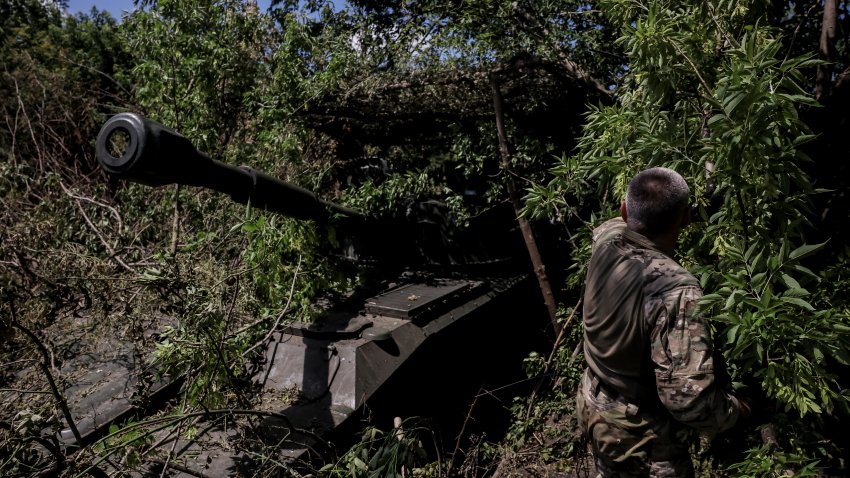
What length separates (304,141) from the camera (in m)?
5.61

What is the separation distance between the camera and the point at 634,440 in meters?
1.97

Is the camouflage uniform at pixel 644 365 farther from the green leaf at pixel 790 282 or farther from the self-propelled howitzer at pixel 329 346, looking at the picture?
the self-propelled howitzer at pixel 329 346

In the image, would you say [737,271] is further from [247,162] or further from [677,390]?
[247,162]

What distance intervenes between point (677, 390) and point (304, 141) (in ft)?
15.0

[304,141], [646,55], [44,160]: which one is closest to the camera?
[646,55]

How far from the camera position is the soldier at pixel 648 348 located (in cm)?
175

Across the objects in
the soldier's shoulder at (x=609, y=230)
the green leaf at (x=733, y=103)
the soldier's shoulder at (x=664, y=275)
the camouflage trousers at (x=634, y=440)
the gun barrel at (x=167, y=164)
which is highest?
the gun barrel at (x=167, y=164)

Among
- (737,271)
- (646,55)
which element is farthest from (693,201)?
(646,55)

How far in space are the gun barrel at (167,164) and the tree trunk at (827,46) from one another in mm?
2995

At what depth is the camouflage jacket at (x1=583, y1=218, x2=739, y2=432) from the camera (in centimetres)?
173

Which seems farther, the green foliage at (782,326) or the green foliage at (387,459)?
the green foliage at (387,459)

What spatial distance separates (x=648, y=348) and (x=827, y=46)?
2249 millimetres

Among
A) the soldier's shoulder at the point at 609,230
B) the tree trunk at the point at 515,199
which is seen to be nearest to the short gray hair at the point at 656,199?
the soldier's shoulder at the point at 609,230

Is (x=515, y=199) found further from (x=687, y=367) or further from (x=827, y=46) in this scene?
(x=687, y=367)
